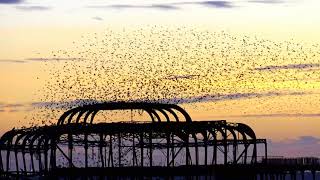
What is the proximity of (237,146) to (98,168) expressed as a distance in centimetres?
1281

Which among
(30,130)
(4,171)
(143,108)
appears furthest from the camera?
(4,171)

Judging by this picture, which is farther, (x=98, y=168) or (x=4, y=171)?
(x=4, y=171)

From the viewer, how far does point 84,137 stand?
7856 cm

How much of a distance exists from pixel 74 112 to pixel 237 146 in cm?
1536

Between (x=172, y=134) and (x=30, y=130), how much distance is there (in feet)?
41.6

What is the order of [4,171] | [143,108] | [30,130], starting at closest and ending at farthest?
Result: 1. [143,108]
2. [30,130]
3. [4,171]

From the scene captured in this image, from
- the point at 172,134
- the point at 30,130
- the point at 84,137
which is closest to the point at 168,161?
the point at 172,134

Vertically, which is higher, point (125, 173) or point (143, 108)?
point (143, 108)

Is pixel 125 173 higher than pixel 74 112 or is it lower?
lower

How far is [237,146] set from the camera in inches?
3268

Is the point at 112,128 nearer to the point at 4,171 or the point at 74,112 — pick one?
the point at 74,112

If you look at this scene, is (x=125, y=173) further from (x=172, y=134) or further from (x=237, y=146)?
(x=237, y=146)

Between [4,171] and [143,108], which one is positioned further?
[4,171]

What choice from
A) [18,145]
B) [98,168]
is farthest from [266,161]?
[18,145]
